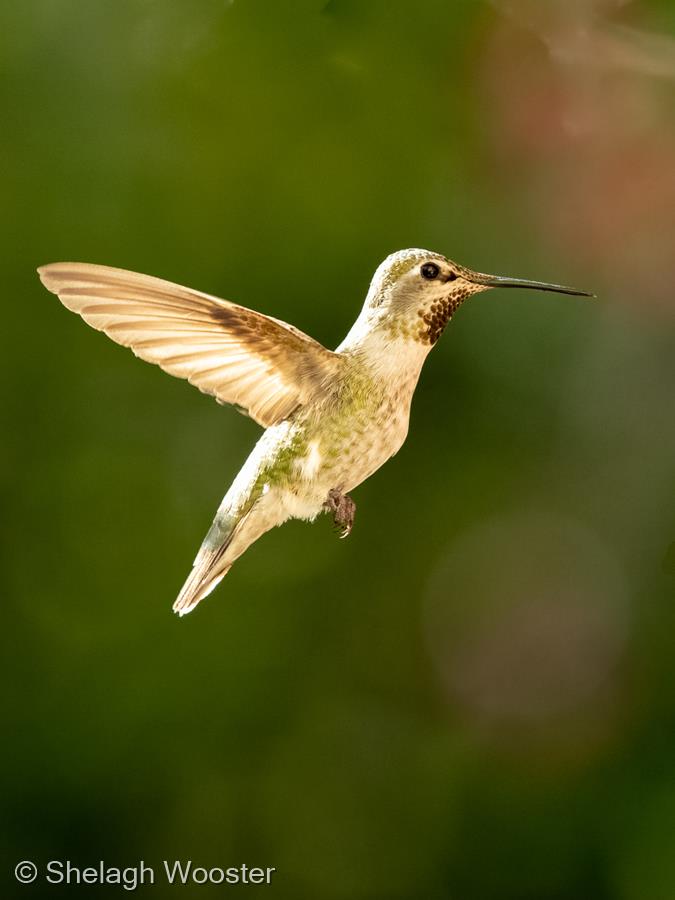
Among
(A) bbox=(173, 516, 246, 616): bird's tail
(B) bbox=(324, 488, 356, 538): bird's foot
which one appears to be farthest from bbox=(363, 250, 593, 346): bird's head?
(A) bbox=(173, 516, 246, 616): bird's tail

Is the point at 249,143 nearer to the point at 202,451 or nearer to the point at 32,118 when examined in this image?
the point at 32,118

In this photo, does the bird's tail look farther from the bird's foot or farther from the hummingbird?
the bird's foot

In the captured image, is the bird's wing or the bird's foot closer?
the bird's wing

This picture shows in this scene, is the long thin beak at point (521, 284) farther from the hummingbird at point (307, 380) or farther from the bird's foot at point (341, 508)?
the bird's foot at point (341, 508)

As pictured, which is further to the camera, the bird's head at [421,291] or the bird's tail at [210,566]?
the bird's tail at [210,566]

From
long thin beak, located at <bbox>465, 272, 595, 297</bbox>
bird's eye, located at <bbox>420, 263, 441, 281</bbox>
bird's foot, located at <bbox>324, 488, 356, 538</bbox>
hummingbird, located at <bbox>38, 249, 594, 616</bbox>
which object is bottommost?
bird's foot, located at <bbox>324, 488, 356, 538</bbox>

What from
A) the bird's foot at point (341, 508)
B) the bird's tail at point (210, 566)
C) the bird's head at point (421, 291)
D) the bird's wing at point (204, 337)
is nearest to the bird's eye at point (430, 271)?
the bird's head at point (421, 291)

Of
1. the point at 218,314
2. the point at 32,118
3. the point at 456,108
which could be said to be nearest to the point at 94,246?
the point at 32,118
